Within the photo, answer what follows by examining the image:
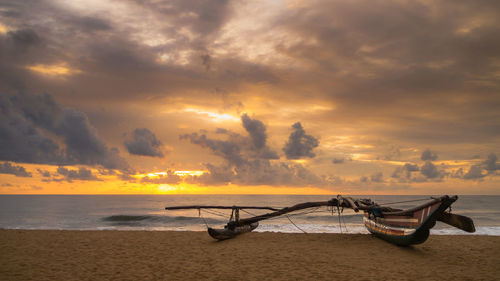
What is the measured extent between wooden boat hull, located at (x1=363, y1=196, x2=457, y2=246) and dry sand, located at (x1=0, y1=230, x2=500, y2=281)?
510mm

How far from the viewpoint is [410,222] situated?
42.7 feet

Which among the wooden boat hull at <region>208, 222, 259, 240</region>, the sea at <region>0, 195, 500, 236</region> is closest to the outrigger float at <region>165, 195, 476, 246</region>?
the wooden boat hull at <region>208, 222, 259, 240</region>

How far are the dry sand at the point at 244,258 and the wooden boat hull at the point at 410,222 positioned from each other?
510mm

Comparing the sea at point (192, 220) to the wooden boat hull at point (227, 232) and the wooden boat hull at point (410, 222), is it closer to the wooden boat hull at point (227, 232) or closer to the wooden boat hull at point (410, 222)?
the wooden boat hull at point (410, 222)

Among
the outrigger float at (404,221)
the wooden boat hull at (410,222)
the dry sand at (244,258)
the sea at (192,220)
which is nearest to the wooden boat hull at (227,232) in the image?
the outrigger float at (404,221)

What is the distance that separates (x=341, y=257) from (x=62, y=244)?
13099 mm

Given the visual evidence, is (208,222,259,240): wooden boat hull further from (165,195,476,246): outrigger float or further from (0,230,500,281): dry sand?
(0,230,500,281): dry sand

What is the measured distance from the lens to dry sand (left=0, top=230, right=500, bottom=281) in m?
9.79

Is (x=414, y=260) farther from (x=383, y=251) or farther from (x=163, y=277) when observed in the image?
(x=163, y=277)

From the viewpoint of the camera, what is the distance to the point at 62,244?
50.1 feet

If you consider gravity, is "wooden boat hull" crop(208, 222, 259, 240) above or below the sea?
above

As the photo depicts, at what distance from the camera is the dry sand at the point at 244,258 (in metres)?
9.79

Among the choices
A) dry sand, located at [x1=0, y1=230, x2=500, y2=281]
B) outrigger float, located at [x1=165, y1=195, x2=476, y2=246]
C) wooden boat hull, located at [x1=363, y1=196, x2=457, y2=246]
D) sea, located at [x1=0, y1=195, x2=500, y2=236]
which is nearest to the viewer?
dry sand, located at [x1=0, y1=230, x2=500, y2=281]

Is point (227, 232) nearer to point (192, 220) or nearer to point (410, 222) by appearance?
point (410, 222)
